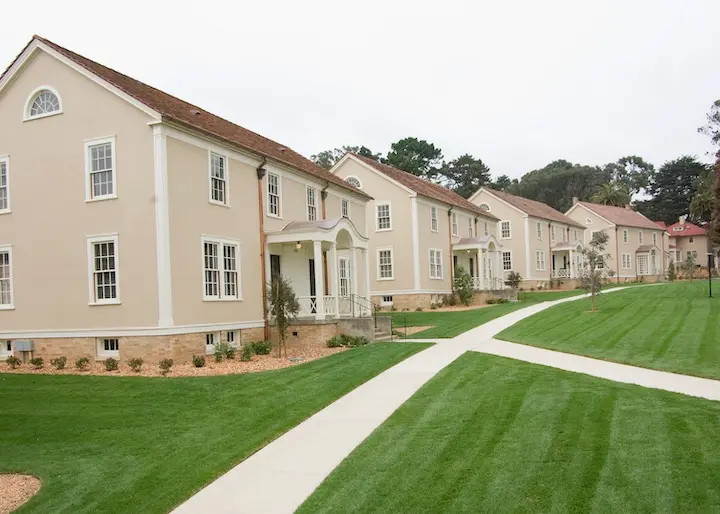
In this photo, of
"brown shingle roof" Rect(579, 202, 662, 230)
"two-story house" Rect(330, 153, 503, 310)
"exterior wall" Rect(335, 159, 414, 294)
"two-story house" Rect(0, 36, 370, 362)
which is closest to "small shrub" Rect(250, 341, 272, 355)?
"two-story house" Rect(0, 36, 370, 362)

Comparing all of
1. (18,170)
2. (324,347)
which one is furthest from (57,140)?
(324,347)

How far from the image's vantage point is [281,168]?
2188 cm

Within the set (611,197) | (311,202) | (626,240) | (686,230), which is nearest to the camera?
(311,202)

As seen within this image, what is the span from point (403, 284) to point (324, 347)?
14810mm

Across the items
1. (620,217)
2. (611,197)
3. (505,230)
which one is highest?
(611,197)

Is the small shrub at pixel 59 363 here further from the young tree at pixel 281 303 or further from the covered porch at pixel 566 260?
the covered porch at pixel 566 260

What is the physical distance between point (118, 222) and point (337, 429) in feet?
32.3

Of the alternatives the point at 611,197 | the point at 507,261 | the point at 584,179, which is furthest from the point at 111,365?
the point at 584,179

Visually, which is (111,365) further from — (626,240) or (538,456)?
(626,240)

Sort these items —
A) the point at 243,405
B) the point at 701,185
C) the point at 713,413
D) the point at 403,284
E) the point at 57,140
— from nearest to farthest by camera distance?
the point at 713,413 → the point at 243,405 → the point at 57,140 → the point at 403,284 → the point at 701,185

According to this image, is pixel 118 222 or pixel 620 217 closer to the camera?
pixel 118 222

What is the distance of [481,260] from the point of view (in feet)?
126

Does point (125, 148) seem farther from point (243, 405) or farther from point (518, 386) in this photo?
point (518, 386)

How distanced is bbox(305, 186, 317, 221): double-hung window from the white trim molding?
26.4 feet
